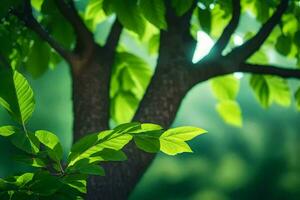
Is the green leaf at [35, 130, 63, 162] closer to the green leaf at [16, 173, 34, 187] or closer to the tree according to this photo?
the green leaf at [16, 173, 34, 187]

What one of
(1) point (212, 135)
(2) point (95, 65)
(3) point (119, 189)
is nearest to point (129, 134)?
(3) point (119, 189)

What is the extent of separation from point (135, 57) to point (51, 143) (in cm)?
179

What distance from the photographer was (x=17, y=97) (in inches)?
53.8

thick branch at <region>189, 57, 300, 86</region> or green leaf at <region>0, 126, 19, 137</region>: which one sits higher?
green leaf at <region>0, 126, 19, 137</region>

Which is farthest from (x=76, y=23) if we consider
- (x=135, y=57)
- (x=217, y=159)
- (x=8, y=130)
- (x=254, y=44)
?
(x=217, y=159)

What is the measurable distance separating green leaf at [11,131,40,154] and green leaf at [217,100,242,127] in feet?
7.42

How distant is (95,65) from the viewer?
115 inches

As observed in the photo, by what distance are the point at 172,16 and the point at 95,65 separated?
52cm

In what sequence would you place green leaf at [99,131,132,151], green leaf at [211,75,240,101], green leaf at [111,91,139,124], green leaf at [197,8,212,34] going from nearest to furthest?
green leaf at [99,131,132,151]
green leaf at [197,8,212,34]
green leaf at [111,91,139,124]
green leaf at [211,75,240,101]

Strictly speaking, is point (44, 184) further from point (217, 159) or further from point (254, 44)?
point (217, 159)

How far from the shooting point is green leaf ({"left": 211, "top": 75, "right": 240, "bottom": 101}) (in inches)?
137

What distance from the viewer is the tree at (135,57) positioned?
2.51 meters

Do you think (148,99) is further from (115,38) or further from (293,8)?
(293,8)

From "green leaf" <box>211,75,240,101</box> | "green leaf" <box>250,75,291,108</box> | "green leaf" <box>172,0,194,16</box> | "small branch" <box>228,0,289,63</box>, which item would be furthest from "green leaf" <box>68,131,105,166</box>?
"green leaf" <box>211,75,240,101</box>
